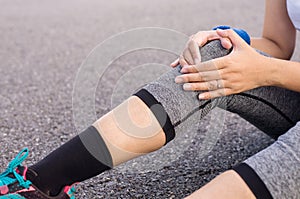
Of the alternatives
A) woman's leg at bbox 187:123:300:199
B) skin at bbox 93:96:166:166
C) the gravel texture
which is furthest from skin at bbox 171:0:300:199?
the gravel texture

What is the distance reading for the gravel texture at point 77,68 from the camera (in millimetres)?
1418

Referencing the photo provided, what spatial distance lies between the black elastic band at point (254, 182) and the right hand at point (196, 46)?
11.7 inches

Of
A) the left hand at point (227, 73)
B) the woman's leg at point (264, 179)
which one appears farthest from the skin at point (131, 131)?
the woman's leg at point (264, 179)

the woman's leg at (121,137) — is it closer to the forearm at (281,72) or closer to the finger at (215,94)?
the finger at (215,94)

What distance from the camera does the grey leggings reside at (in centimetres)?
87

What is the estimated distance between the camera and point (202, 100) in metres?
1.08

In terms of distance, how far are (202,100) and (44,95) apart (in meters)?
1.36

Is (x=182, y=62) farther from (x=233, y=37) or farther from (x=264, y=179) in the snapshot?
(x=264, y=179)

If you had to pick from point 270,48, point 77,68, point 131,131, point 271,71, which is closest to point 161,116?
point 131,131

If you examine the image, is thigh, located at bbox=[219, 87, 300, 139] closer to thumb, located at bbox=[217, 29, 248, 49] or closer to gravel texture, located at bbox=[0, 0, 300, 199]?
thumb, located at bbox=[217, 29, 248, 49]

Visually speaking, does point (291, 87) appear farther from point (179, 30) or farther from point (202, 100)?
point (179, 30)

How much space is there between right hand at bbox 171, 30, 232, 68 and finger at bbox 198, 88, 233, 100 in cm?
8

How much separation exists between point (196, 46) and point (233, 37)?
88mm

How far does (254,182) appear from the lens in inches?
34.5
